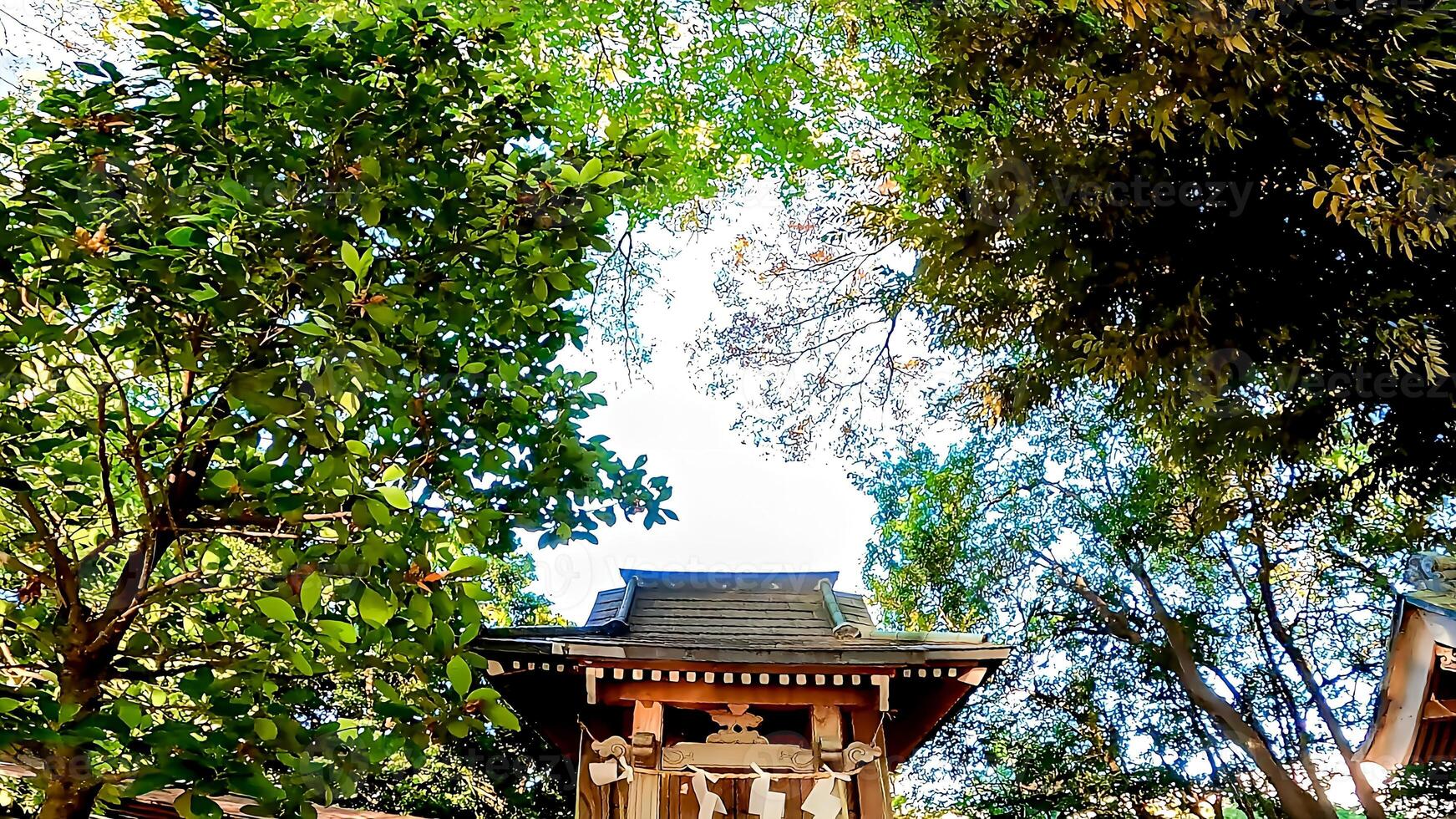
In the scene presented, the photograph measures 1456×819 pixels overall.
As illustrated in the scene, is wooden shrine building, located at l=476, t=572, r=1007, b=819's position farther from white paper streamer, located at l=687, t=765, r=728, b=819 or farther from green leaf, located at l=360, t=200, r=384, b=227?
green leaf, located at l=360, t=200, r=384, b=227

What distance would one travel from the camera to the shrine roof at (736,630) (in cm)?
578

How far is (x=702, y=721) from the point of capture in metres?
6.42

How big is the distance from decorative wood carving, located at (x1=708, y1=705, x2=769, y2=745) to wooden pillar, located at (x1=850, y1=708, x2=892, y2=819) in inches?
27.8

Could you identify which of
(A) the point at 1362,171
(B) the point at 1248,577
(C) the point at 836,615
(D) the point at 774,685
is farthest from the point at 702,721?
(B) the point at 1248,577

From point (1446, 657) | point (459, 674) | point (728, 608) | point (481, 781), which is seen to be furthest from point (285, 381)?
point (481, 781)

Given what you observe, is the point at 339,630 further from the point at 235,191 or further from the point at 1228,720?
the point at 1228,720

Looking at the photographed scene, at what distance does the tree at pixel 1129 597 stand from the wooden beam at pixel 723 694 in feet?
20.4

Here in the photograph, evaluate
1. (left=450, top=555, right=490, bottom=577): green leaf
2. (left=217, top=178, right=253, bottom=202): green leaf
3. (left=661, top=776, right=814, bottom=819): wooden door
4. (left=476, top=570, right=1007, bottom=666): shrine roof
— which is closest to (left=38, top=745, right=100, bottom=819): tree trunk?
(left=450, top=555, right=490, bottom=577): green leaf

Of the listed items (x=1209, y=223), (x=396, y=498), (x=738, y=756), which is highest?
(x=1209, y=223)

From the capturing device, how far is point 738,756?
5.96 meters

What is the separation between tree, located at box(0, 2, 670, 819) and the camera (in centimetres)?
189

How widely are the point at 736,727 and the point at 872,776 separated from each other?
1043 mm

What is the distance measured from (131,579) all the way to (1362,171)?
4.68m

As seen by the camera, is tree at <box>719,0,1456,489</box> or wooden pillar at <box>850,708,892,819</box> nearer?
tree at <box>719,0,1456,489</box>
